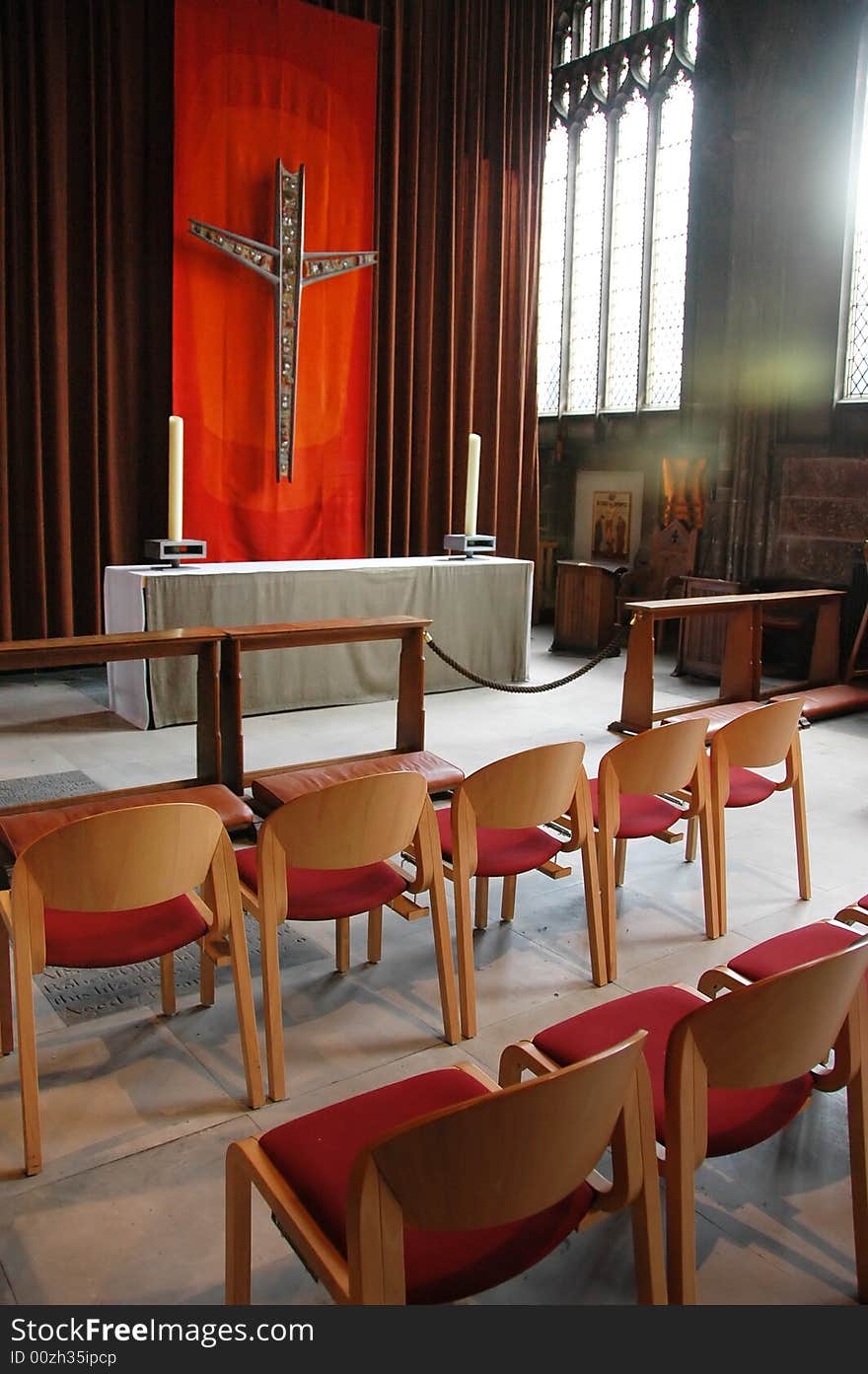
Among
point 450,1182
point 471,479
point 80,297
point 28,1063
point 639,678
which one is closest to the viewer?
point 450,1182

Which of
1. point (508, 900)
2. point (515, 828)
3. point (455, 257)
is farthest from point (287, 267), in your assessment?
point (515, 828)

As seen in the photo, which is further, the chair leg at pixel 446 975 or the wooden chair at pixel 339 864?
the chair leg at pixel 446 975

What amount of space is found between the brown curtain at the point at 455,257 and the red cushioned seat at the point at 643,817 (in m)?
5.73

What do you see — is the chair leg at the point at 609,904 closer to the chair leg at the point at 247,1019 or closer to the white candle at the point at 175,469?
the chair leg at the point at 247,1019

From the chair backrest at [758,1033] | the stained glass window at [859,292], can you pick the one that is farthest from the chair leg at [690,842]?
the stained glass window at [859,292]

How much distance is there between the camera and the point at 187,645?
13.7 ft

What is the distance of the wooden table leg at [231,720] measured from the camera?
4.31 meters

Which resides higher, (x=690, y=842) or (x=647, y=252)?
(x=647, y=252)

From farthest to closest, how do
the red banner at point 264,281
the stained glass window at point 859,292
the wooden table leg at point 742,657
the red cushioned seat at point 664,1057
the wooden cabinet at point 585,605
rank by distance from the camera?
the wooden cabinet at point 585,605
the stained glass window at point 859,292
the red banner at point 264,281
the wooden table leg at point 742,657
the red cushioned seat at point 664,1057

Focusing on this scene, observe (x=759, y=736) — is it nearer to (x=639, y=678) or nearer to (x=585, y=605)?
(x=639, y=678)

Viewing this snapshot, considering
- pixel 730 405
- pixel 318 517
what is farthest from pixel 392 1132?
pixel 730 405

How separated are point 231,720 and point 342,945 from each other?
139cm

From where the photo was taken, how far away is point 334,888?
2805mm

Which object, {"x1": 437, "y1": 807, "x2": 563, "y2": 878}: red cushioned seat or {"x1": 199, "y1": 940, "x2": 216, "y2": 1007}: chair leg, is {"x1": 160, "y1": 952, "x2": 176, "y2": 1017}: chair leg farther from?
{"x1": 437, "y1": 807, "x2": 563, "y2": 878}: red cushioned seat
